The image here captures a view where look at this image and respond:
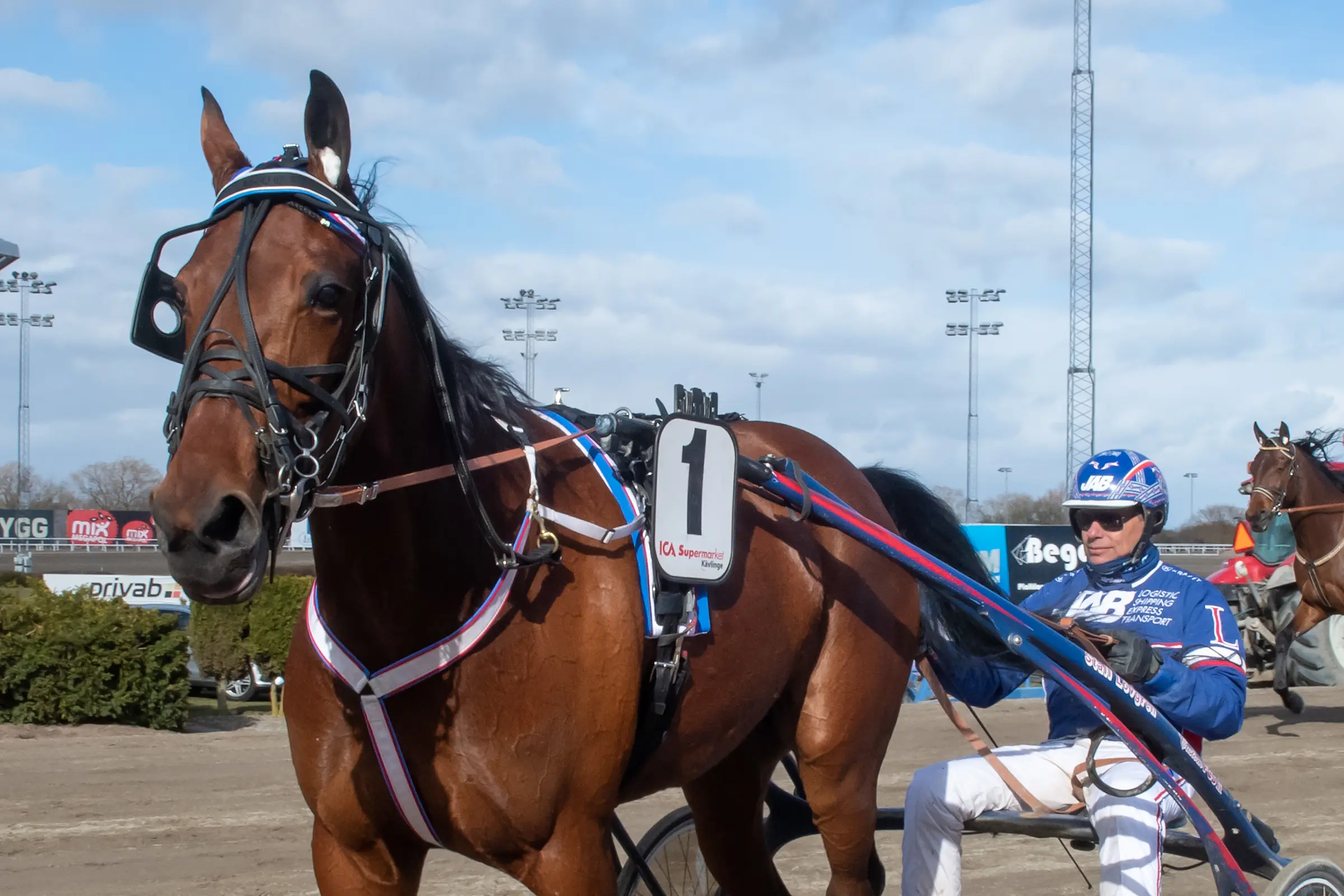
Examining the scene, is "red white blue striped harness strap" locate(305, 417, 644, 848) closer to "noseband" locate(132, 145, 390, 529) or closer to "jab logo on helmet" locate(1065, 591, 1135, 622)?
"noseband" locate(132, 145, 390, 529)

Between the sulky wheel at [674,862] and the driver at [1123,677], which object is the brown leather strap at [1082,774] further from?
the sulky wheel at [674,862]

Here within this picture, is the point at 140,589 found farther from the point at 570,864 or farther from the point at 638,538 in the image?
the point at 570,864

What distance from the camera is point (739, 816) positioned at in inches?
131

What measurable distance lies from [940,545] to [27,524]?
141 ft

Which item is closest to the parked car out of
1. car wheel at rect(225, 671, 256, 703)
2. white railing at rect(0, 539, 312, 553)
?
car wheel at rect(225, 671, 256, 703)

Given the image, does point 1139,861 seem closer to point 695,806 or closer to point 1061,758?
point 1061,758

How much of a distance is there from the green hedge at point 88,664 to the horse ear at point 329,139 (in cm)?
762

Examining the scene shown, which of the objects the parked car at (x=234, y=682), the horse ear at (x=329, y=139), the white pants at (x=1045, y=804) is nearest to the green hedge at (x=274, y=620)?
the parked car at (x=234, y=682)

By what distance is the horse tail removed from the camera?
143 inches

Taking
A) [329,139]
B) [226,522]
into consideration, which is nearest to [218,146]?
[329,139]

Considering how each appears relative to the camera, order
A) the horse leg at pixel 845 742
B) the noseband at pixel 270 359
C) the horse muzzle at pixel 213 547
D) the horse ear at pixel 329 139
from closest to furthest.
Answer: the horse muzzle at pixel 213 547, the noseband at pixel 270 359, the horse ear at pixel 329 139, the horse leg at pixel 845 742

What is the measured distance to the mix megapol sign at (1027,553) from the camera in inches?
433

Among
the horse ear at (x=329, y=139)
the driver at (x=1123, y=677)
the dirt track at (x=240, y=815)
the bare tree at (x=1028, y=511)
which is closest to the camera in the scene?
the horse ear at (x=329, y=139)

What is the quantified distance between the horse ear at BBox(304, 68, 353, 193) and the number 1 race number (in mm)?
849
